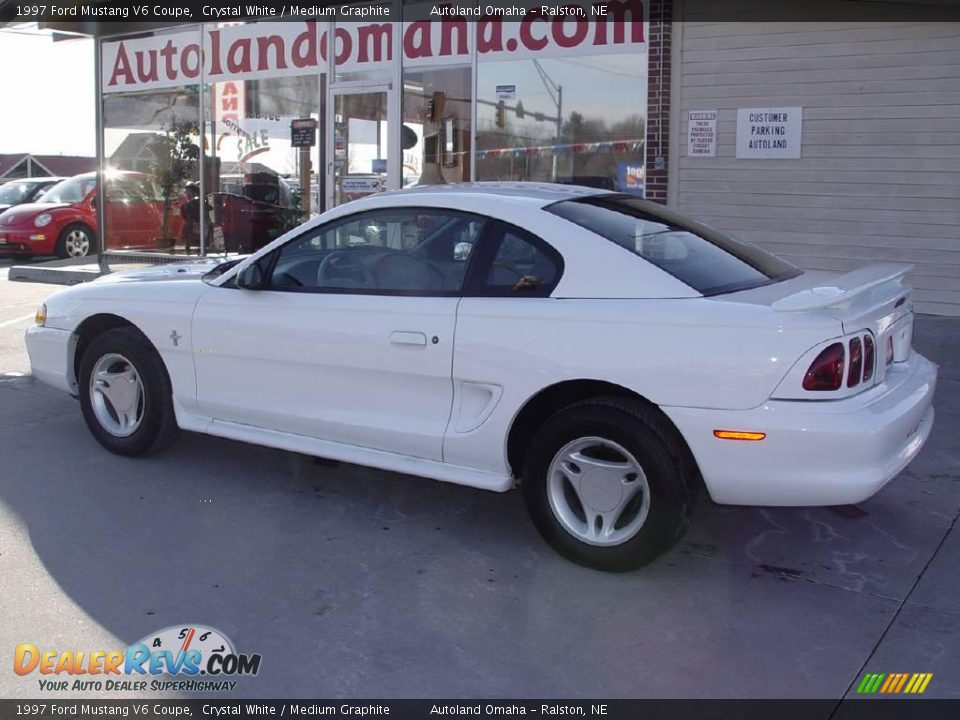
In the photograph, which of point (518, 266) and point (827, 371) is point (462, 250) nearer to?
point (518, 266)

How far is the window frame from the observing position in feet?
15.4

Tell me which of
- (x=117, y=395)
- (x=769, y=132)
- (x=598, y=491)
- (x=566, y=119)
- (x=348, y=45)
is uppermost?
(x=348, y=45)

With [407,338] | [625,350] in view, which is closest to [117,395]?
[407,338]

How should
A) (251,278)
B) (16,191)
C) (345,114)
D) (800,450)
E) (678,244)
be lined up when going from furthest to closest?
(16,191), (345,114), (251,278), (678,244), (800,450)

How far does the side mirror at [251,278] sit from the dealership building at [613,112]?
662cm

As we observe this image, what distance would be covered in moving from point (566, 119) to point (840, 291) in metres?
7.51

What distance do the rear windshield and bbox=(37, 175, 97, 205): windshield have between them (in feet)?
52.7

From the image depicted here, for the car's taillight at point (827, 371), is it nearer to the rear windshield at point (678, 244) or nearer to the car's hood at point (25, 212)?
the rear windshield at point (678, 244)

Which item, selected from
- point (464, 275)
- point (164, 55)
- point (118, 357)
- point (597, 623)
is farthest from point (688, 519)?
point (164, 55)

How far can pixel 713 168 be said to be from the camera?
10.7m

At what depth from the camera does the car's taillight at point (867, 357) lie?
160 inches

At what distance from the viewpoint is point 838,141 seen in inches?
397

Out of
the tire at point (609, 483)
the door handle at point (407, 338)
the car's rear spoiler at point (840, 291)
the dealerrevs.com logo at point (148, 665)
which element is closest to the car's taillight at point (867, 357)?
the car's rear spoiler at point (840, 291)

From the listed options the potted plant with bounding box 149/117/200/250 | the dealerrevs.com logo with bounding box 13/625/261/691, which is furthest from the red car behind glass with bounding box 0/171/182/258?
the dealerrevs.com logo with bounding box 13/625/261/691
